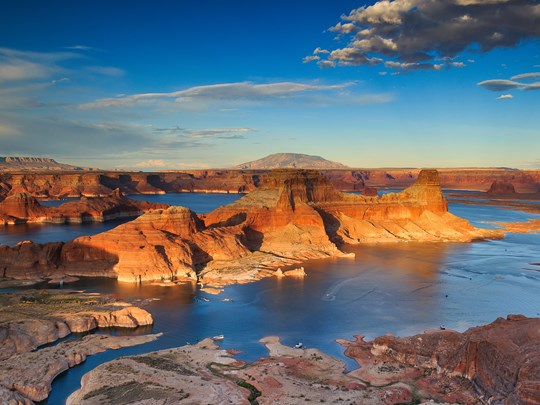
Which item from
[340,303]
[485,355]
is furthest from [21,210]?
[485,355]

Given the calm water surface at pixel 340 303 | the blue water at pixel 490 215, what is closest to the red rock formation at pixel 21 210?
the calm water surface at pixel 340 303

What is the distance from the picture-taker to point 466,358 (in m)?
27.1

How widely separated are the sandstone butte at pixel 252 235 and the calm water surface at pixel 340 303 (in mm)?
3307

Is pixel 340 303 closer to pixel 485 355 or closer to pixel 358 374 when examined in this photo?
pixel 358 374

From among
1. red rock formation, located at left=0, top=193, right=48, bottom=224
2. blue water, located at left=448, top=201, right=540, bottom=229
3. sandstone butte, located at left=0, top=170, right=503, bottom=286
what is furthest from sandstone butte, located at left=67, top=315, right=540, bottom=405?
red rock formation, located at left=0, top=193, right=48, bottom=224

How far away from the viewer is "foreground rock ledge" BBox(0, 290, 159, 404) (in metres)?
26.8

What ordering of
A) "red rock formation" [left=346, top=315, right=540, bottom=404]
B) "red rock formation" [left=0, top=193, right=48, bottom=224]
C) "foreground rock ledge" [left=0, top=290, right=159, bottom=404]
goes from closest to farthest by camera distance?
"red rock formation" [left=346, top=315, right=540, bottom=404] → "foreground rock ledge" [left=0, top=290, right=159, bottom=404] → "red rock formation" [left=0, top=193, right=48, bottom=224]

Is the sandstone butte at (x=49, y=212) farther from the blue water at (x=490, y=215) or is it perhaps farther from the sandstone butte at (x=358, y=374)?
the sandstone butte at (x=358, y=374)

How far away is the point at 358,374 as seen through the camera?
2892 cm

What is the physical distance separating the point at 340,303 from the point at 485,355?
18.8 metres

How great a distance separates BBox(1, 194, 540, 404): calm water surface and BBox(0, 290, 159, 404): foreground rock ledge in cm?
96

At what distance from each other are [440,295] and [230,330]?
2161 centimetres

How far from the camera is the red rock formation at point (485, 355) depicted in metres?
23.5

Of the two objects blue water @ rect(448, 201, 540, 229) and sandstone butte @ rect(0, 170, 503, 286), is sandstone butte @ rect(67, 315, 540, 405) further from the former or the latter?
blue water @ rect(448, 201, 540, 229)
